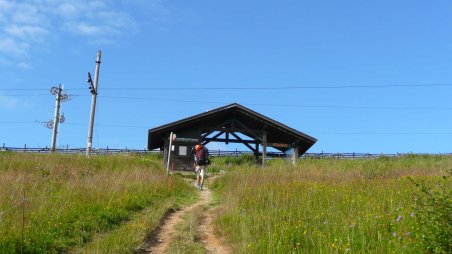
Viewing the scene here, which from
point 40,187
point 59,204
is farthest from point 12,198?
point 40,187

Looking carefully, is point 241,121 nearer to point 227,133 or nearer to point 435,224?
point 227,133

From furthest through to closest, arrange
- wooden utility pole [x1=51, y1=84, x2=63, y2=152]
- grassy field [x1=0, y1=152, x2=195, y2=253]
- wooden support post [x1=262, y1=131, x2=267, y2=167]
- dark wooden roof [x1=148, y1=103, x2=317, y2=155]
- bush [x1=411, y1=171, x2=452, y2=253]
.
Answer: wooden utility pole [x1=51, y1=84, x2=63, y2=152], wooden support post [x1=262, y1=131, x2=267, y2=167], dark wooden roof [x1=148, y1=103, x2=317, y2=155], grassy field [x1=0, y1=152, x2=195, y2=253], bush [x1=411, y1=171, x2=452, y2=253]

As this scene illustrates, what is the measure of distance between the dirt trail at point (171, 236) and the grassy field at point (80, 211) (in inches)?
7.4

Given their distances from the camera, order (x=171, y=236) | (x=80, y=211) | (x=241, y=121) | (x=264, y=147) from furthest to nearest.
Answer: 1. (x=241, y=121)
2. (x=264, y=147)
3. (x=80, y=211)
4. (x=171, y=236)

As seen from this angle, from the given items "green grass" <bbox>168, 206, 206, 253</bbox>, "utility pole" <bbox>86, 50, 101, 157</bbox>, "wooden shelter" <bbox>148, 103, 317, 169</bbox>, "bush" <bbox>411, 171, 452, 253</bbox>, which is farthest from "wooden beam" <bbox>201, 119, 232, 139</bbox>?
"bush" <bbox>411, 171, 452, 253</bbox>

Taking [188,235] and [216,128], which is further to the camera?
[216,128]

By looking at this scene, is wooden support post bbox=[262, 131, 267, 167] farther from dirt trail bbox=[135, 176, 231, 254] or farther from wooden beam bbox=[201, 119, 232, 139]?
dirt trail bbox=[135, 176, 231, 254]

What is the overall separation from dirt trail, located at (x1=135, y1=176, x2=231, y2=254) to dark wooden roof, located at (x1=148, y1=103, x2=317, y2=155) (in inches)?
545

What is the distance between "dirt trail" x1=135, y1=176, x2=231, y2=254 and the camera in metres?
7.66

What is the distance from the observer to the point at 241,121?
27.2m

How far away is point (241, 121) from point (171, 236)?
18930mm

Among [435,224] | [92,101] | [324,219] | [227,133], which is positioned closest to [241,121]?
[227,133]

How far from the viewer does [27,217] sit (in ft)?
25.7

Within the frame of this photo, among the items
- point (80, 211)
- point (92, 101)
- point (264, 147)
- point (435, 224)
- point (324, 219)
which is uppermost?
point (92, 101)
